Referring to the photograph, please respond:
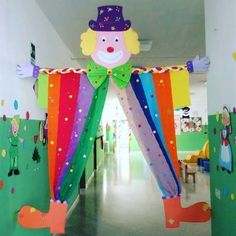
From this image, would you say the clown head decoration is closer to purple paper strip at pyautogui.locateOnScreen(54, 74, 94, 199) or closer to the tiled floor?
purple paper strip at pyautogui.locateOnScreen(54, 74, 94, 199)

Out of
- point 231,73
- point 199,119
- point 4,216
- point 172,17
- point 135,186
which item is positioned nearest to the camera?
point 231,73

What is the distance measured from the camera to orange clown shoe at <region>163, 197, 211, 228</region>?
187 cm

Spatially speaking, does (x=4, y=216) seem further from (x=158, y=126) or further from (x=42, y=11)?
(x=42, y=11)

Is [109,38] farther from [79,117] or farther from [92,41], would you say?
[79,117]

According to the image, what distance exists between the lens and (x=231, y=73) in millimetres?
1700

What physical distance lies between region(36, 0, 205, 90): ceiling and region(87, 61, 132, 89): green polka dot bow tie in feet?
3.34

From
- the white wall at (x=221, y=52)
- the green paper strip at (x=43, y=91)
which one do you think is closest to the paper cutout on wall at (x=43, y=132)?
the green paper strip at (x=43, y=91)

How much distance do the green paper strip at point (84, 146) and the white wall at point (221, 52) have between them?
2.69 feet

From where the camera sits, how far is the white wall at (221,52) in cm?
168

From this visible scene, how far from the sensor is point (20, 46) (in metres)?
2.17

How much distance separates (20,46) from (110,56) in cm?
82

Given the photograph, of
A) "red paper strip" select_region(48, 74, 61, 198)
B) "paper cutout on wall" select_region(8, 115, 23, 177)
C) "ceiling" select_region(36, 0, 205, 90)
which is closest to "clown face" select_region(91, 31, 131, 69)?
"red paper strip" select_region(48, 74, 61, 198)

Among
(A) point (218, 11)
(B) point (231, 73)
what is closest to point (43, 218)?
(B) point (231, 73)

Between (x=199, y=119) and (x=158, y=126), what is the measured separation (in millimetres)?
10090
